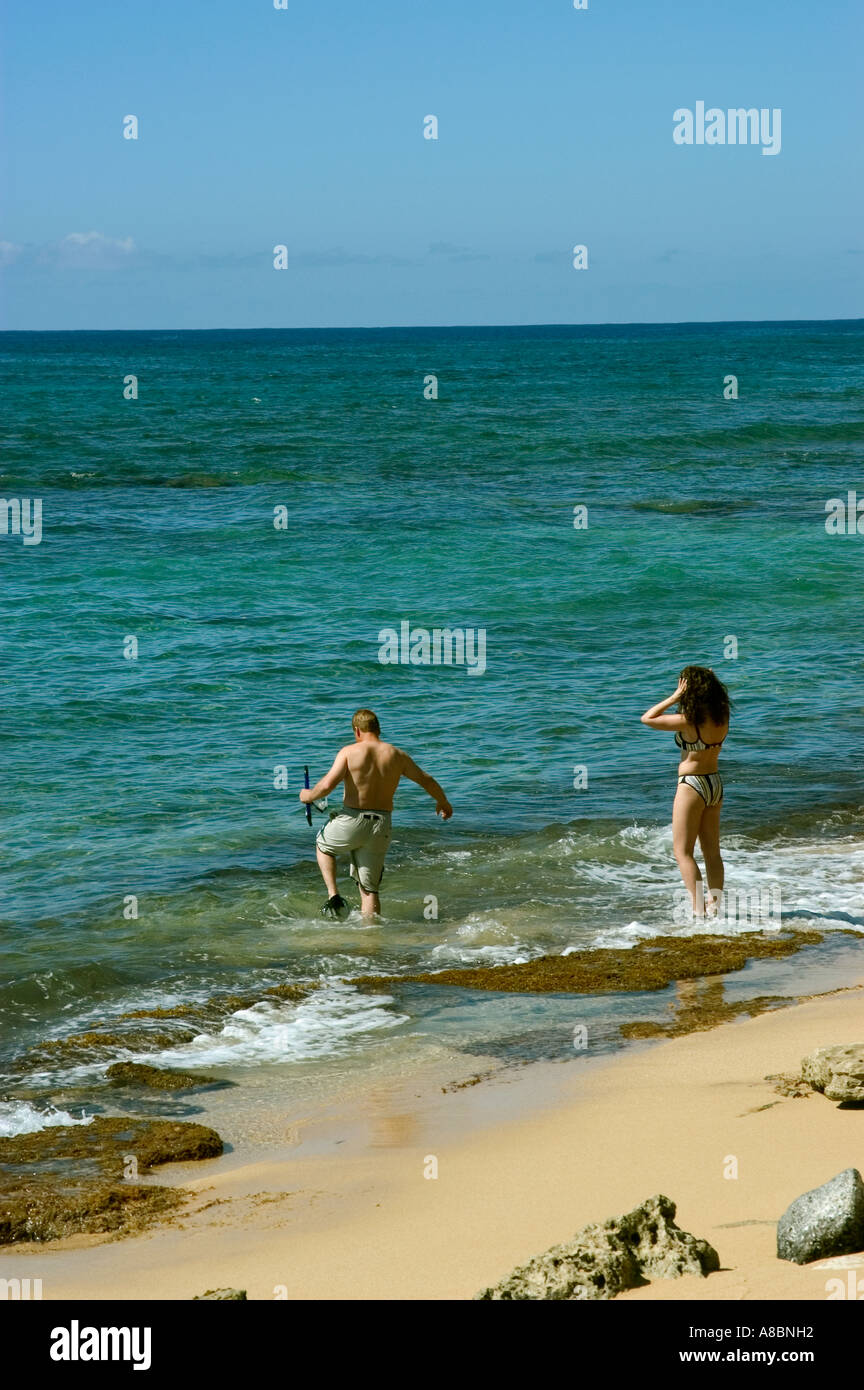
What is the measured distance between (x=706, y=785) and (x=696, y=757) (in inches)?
7.3

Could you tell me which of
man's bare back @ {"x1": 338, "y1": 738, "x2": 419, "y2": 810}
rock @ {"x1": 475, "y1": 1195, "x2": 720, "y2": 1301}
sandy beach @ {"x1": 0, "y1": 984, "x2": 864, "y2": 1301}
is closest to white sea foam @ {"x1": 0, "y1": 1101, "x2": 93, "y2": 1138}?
sandy beach @ {"x1": 0, "y1": 984, "x2": 864, "y2": 1301}

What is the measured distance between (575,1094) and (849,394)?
5311 cm

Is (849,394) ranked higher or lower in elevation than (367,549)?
higher

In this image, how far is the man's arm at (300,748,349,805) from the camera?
8.89 meters

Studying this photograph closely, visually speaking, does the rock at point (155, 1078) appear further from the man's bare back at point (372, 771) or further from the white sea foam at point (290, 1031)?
the man's bare back at point (372, 771)

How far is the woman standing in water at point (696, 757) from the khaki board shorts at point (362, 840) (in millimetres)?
1864

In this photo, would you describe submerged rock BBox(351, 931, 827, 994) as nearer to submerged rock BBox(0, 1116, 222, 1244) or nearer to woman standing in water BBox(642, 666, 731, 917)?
woman standing in water BBox(642, 666, 731, 917)

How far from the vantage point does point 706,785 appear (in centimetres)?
872

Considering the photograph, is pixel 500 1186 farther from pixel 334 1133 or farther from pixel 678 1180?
pixel 334 1133

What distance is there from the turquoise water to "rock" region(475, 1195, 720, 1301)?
3062 millimetres

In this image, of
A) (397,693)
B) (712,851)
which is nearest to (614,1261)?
(712,851)

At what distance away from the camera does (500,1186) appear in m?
5.18
